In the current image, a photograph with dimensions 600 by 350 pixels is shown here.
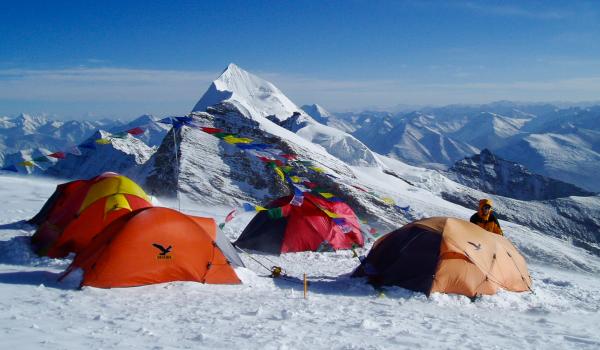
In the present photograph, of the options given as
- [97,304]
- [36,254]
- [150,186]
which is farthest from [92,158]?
[97,304]

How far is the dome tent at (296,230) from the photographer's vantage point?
15812 mm

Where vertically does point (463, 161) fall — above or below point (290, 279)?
below

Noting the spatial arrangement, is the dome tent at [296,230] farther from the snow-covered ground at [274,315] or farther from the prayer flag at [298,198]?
the snow-covered ground at [274,315]

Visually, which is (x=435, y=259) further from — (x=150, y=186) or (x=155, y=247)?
(x=150, y=186)

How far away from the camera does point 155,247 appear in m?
10.8

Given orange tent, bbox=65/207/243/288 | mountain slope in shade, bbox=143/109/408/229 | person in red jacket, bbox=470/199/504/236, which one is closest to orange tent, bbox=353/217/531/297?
person in red jacket, bbox=470/199/504/236

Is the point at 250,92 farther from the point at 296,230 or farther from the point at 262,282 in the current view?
the point at 262,282

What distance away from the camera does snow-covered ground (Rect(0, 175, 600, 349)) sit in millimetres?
7547

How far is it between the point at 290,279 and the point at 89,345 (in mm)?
6214

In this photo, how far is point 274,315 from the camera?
9.00 metres

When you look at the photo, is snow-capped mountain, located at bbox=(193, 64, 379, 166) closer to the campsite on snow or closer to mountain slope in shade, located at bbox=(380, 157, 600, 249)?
mountain slope in shade, located at bbox=(380, 157, 600, 249)

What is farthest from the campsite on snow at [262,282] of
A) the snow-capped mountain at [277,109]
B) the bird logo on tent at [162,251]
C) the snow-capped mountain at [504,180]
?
the snow-capped mountain at [504,180]

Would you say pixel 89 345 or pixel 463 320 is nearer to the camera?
pixel 89 345

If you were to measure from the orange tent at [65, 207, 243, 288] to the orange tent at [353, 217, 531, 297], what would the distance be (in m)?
4.05
